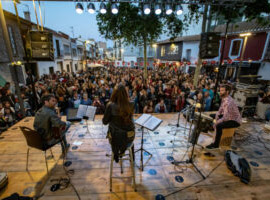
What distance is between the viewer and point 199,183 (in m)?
2.39

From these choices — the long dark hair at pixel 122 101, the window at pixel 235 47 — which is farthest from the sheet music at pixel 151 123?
the window at pixel 235 47

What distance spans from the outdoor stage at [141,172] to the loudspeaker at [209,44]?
304cm

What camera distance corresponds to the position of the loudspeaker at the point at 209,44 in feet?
15.3

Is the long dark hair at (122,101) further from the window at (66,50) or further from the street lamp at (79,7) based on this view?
the window at (66,50)

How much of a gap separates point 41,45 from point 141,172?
16.0 ft

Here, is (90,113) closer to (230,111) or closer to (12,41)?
(230,111)

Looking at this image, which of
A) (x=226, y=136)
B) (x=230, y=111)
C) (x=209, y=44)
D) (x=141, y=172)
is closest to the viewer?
(x=141, y=172)

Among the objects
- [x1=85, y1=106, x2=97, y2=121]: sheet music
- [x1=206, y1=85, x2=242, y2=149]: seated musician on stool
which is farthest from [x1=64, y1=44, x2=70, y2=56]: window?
[x1=206, y1=85, x2=242, y2=149]: seated musician on stool

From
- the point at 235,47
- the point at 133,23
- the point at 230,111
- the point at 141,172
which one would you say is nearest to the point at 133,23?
the point at 133,23

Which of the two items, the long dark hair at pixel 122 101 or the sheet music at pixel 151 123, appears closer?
the long dark hair at pixel 122 101

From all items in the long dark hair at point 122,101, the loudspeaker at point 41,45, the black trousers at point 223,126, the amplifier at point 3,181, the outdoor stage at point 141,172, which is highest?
the loudspeaker at point 41,45

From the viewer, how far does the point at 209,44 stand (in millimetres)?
4730

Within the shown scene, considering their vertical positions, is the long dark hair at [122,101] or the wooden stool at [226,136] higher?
the long dark hair at [122,101]

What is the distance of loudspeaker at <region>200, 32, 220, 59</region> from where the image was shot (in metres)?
4.65
